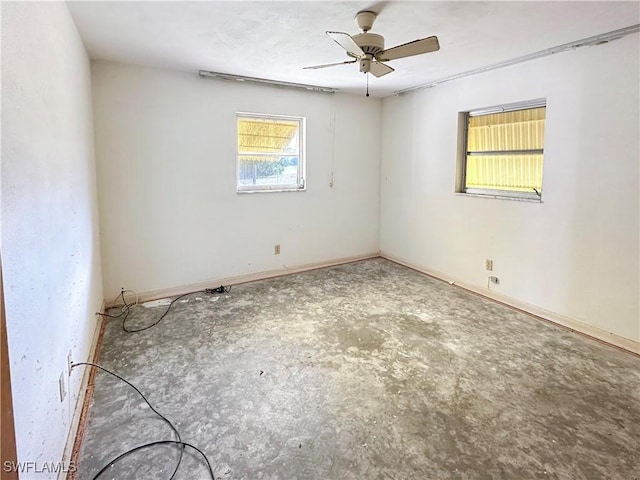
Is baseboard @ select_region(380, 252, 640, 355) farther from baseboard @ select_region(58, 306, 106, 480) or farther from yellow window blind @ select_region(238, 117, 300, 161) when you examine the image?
baseboard @ select_region(58, 306, 106, 480)

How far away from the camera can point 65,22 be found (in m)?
2.28

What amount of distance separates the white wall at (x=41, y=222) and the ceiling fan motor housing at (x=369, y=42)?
5.69 ft

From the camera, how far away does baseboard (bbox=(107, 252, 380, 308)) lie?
3916 millimetres

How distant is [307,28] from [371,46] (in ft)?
1.69

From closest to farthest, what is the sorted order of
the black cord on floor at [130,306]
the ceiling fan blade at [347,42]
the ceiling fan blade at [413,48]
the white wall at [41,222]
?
the white wall at [41,222] < the ceiling fan blade at [347,42] < the ceiling fan blade at [413,48] < the black cord on floor at [130,306]

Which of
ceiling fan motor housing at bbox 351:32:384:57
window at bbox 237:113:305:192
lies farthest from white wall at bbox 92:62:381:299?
ceiling fan motor housing at bbox 351:32:384:57

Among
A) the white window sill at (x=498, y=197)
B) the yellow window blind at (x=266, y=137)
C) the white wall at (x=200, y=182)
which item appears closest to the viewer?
the white window sill at (x=498, y=197)

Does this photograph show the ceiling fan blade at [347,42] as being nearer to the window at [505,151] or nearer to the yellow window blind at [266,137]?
the window at [505,151]

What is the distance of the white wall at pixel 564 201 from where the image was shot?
2832 mm

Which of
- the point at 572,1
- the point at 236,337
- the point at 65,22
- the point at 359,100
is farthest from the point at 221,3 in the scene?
the point at 359,100

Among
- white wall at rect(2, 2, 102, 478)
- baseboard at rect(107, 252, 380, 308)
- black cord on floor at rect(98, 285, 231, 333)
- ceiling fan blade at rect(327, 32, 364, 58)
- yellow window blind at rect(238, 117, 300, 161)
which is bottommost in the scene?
black cord on floor at rect(98, 285, 231, 333)

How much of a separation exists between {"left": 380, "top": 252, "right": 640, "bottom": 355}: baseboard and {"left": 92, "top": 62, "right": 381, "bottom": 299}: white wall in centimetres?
173

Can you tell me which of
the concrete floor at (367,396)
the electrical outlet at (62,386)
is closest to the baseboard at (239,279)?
the concrete floor at (367,396)

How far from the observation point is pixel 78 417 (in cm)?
201
